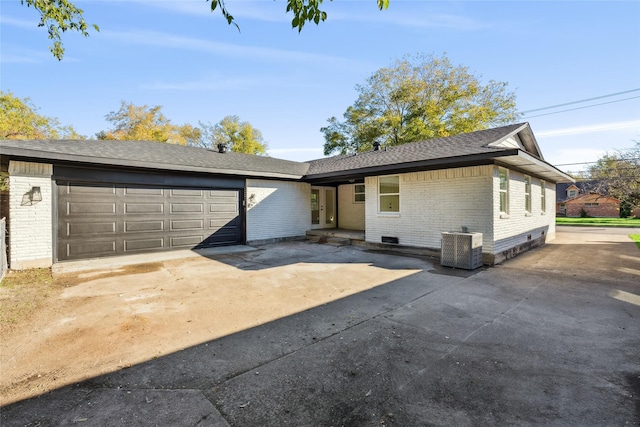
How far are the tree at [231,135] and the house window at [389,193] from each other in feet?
90.1

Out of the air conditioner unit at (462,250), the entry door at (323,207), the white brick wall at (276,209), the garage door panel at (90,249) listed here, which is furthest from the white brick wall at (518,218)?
the garage door panel at (90,249)

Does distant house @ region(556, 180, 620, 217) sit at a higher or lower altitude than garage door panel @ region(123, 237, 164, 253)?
higher

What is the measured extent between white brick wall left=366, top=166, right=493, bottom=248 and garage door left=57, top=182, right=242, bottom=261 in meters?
5.53

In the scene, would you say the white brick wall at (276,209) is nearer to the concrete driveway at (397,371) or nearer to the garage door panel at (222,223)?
the garage door panel at (222,223)

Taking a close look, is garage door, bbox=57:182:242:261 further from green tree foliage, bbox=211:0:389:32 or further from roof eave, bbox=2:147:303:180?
green tree foliage, bbox=211:0:389:32

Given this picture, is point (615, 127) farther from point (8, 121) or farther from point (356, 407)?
point (8, 121)

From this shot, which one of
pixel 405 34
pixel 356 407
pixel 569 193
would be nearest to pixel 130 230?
pixel 356 407

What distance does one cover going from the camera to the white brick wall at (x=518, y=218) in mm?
7754

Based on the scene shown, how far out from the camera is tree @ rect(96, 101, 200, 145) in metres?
26.3

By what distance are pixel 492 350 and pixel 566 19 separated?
12169 mm

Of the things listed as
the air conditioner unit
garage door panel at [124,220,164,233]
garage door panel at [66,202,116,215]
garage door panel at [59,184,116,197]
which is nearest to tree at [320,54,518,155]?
the air conditioner unit

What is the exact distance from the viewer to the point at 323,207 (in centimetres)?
1424

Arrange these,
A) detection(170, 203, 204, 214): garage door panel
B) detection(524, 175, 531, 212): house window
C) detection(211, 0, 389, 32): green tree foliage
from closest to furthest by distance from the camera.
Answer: detection(211, 0, 389, 32): green tree foliage
detection(170, 203, 204, 214): garage door panel
detection(524, 175, 531, 212): house window

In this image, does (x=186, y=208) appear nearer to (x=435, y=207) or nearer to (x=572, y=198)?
(x=435, y=207)
